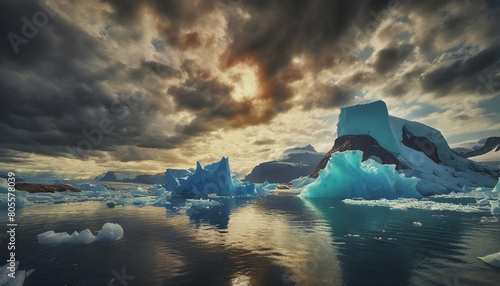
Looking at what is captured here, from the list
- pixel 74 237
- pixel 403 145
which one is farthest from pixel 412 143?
pixel 74 237

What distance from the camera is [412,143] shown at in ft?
269

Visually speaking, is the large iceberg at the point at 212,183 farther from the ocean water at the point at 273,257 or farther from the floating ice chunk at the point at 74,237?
the floating ice chunk at the point at 74,237

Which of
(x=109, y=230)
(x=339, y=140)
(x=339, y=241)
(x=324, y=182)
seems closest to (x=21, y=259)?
(x=109, y=230)

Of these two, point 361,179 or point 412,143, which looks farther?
point 412,143

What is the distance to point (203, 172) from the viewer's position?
50.1m

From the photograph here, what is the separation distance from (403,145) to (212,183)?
61199 mm

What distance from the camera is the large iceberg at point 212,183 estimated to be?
49906mm

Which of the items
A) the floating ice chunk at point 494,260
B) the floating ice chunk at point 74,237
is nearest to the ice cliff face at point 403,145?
the floating ice chunk at point 494,260

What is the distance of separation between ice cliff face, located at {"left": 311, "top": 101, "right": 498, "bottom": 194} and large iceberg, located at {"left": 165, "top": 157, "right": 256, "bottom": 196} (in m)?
36.6

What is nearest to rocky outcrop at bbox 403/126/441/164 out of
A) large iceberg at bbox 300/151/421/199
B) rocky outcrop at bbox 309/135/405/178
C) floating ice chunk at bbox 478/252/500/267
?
rocky outcrop at bbox 309/135/405/178

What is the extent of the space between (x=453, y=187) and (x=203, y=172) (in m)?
55.4

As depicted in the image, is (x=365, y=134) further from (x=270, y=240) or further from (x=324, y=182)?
(x=270, y=240)

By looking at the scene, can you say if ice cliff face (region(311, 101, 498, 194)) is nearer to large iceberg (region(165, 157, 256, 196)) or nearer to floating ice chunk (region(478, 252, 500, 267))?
large iceberg (region(165, 157, 256, 196))

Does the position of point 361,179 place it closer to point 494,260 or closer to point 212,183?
point 212,183
